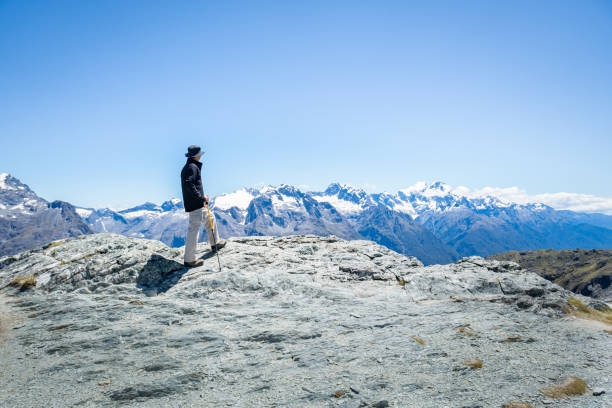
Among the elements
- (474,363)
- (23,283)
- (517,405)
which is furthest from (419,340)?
(23,283)

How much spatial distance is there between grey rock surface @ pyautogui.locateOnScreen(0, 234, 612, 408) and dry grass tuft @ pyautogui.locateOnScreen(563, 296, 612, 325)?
43cm

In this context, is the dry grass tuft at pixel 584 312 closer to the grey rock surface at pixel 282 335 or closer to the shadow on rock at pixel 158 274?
the grey rock surface at pixel 282 335

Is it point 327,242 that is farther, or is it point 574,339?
point 327,242

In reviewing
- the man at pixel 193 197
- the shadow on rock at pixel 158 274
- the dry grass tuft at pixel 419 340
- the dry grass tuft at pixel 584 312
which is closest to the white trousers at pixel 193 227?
the man at pixel 193 197

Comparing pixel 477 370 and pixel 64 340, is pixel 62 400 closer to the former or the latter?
pixel 64 340

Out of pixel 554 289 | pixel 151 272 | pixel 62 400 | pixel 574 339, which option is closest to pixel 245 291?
pixel 151 272

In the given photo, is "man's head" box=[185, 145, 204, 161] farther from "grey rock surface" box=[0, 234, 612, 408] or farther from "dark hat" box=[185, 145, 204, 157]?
"grey rock surface" box=[0, 234, 612, 408]

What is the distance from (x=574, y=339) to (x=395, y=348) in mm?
5555

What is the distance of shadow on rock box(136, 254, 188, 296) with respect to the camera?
14.9 metres

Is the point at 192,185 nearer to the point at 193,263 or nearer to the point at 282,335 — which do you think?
the point at 193,263

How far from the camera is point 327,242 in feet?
75.2

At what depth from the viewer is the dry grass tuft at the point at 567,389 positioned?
7.14 metres

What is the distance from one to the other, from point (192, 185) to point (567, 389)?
15.6 m

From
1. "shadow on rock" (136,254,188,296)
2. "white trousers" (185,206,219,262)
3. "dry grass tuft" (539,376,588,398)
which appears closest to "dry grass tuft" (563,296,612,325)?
"dry grass tuft" (539,376,588,398)
